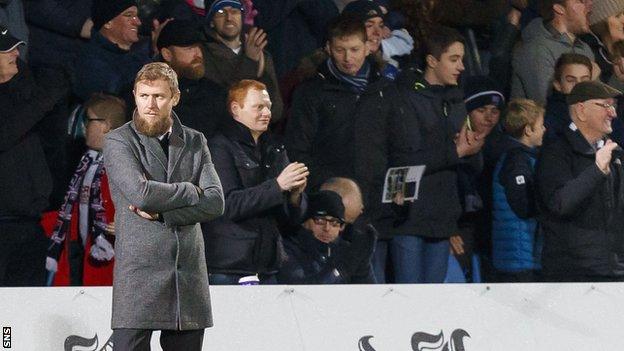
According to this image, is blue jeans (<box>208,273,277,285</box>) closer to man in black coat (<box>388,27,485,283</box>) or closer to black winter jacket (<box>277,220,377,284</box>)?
black winter jacket (<box>277,220,377,284</box>)

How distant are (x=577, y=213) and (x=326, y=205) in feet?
4.71

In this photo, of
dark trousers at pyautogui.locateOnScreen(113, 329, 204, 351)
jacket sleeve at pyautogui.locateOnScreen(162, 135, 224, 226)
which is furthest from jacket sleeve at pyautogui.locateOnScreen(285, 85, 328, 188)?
dark trousers at pyautogui.locateOnScreen(113, 329, 204, 351)

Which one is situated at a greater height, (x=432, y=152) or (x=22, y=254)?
(x=432, y=152)

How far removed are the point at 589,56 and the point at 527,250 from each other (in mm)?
1296

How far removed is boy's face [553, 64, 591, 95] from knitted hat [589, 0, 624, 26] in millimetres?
486

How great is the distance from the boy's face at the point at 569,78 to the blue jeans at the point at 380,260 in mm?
1402

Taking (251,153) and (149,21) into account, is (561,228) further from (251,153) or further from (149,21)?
(149,21)

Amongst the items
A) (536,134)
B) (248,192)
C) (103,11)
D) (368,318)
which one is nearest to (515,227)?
(536,134)

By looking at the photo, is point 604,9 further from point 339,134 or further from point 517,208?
point 339,134

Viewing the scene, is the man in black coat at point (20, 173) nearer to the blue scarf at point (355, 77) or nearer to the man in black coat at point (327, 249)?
the man in black coat at point (327, 249)

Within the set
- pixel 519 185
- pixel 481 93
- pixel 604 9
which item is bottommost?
pixel 519 185

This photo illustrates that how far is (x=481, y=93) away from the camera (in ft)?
26.2

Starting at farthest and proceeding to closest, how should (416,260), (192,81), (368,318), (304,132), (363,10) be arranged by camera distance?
(363,10) → (416,260) → (304,132) → (192,81) → (368,318)

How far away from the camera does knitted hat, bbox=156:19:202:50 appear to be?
24.7ft
